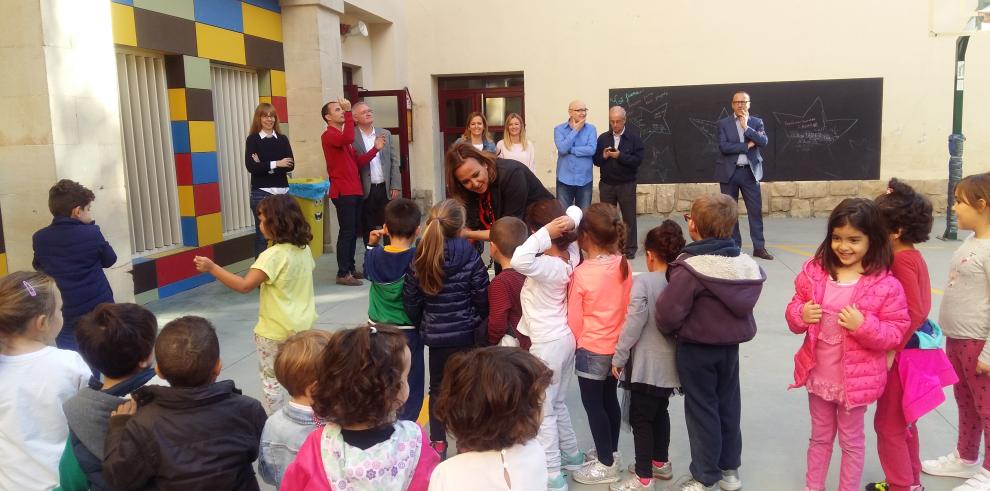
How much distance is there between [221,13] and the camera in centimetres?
780

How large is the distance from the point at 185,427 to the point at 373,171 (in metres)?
5.91

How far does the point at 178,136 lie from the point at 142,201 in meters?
0.75

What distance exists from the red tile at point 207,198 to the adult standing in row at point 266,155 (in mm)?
610

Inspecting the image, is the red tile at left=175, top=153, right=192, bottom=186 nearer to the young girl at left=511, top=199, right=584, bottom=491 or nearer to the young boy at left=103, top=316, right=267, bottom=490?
the young girl at left=511, top=199, right=584, bottom=491

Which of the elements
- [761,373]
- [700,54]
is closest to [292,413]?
[761,373]

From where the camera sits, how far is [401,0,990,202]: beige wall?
1146cm

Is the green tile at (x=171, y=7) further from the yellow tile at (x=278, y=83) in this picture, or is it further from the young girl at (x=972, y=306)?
the young girl at (x=972, y=306)

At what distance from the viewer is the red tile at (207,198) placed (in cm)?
754

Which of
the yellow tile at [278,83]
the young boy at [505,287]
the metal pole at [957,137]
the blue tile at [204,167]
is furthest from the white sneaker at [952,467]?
the yellow tile at [278,83]

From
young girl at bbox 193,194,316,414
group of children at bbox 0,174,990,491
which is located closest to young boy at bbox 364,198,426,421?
group of children at bbox 0,174,990,491

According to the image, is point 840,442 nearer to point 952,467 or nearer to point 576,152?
point 952,467

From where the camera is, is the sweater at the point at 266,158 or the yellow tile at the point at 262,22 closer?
the sweater at the point at 266,158

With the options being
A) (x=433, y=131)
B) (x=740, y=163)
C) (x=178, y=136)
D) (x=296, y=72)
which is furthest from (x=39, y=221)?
(x=433, y=131)

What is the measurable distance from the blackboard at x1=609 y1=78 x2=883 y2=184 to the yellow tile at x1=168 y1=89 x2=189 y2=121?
690 centimetres
